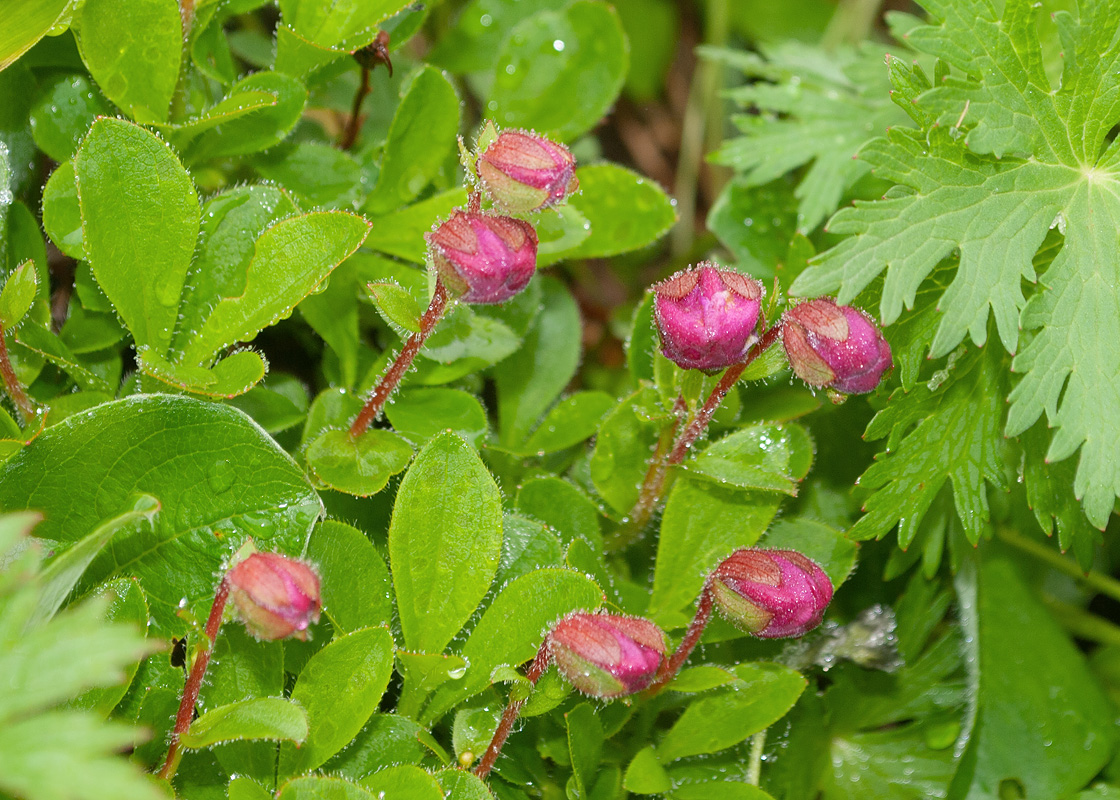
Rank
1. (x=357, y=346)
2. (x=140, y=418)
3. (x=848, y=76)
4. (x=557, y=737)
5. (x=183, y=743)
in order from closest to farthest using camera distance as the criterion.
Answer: (x=183, y=743), (x=140, y=418), (x=557, y=737), (x=357, y=346), (x=848, y=76)

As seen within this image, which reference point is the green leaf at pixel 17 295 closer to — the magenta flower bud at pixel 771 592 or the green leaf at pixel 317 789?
the green leaf at pixel 317 789

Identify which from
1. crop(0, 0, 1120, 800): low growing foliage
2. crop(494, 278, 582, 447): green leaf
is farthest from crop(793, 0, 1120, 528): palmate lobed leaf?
crop(494, 278, 582, 447): green leaf

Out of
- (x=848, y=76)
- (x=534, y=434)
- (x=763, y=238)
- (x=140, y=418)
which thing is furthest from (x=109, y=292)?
(x=848, y=76)

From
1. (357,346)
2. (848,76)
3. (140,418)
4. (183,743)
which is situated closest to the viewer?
(183,743)

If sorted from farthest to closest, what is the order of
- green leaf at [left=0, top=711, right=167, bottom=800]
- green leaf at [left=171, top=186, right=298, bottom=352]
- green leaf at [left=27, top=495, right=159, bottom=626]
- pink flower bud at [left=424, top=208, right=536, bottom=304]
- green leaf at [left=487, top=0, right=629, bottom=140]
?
1. green leaf at [left=487, top=0, right=629, bottom=140]
2. green leaf at [left=171, top=186, right=298, bottom=352]
3. pink flower bud at [left=424, top=208, right=536, bottom=304]
4. green leaf at [left=27, top=495, right=159, bottom=626]
5. green leaf at [left=0, top=711, right=167, bottom=800]

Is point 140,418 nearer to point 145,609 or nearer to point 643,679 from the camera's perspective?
point 145,609

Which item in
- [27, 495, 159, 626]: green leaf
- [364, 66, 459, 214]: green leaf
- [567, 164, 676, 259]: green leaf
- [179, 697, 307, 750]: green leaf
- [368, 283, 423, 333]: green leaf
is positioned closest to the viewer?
[27, 495, 159, 626]: green leaf

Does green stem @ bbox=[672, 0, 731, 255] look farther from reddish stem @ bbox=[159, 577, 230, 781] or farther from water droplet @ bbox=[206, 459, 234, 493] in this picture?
reddish stem @ bbox=[159, 577, 230, 781]
